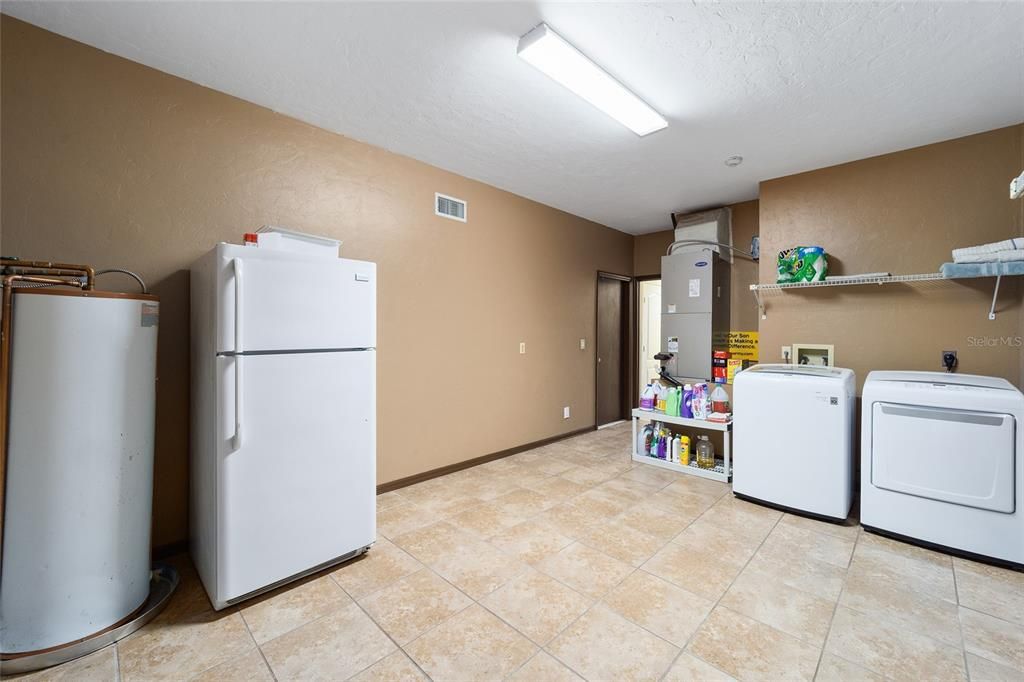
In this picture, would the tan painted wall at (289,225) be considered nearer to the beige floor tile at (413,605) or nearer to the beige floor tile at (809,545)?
the beige floor tile at (413,605)

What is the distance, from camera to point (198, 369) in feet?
7.15

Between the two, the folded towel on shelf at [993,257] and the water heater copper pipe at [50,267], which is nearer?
the water heater copper pipe at [50,267]

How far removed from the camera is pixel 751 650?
165cm

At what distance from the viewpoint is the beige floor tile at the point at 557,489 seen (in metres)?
3.15


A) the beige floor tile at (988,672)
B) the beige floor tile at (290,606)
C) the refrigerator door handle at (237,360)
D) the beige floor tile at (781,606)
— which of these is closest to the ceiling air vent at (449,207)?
the refrigerator door handle at (237,360)

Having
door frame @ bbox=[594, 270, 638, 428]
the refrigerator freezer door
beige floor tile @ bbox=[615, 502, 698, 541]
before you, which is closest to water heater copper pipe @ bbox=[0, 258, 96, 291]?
the refrigerator freezer door

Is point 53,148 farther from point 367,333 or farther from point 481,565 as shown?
point 481,565

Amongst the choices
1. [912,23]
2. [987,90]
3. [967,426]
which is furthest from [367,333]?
[987,90]

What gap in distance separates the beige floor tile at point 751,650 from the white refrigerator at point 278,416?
5.73 ft

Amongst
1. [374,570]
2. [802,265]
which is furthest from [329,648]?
[802,265]

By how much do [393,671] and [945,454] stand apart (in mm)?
3108

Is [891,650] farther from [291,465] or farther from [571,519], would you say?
[291,465]

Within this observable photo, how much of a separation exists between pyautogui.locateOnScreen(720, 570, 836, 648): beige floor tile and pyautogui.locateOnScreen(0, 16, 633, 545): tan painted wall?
2386 mm

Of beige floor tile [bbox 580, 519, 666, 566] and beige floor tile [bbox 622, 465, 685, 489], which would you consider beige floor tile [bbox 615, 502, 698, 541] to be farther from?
beige floor tile [bbox 622, 465, 685, 489]
